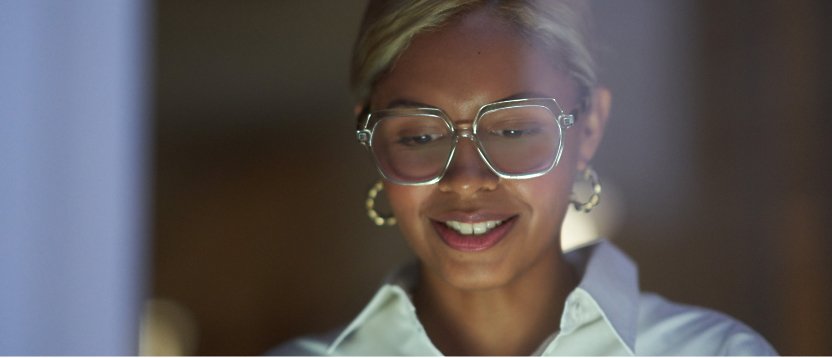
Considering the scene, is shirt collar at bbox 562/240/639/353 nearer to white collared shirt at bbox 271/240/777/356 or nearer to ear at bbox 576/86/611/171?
white collared shirt at bbox 271/240/777/356

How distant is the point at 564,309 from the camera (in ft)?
3.51

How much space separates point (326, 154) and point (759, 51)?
1.95 ft

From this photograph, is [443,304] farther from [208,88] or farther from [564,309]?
[208,88]

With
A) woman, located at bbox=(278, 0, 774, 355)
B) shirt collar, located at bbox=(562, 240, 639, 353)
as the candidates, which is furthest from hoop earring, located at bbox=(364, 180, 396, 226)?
shirt collar, located at bbox=(562, 240, 639, 353)

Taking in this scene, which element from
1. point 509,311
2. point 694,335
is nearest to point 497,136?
point 509,311

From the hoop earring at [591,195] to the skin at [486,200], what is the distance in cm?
1

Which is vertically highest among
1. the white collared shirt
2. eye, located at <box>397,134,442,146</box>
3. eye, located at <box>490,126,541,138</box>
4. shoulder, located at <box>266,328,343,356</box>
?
eye, located at <box>490,126,541,138</box>

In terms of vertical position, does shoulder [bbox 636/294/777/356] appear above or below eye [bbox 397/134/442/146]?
below

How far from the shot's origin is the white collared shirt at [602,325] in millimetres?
1074

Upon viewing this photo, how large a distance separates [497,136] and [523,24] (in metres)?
0.13

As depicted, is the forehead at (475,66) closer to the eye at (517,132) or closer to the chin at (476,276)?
the eye at (517,132)

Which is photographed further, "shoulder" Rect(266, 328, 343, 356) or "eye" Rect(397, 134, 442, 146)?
"shoulder" Rect(266, 328, 343, 356)

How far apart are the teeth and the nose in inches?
1.5

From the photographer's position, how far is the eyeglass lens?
1.00m
